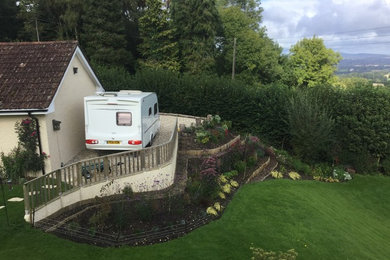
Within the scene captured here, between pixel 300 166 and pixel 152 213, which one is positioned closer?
pixel 152 213

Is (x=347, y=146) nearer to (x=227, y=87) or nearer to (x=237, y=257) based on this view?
(x=227, y=87)

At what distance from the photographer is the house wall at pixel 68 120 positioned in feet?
36.6

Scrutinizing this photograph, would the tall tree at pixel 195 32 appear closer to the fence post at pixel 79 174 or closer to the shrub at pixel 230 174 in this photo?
the shrub at pixel 230 174

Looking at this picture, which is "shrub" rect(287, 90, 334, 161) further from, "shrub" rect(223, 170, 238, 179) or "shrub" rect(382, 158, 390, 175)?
"shrub" rect(223, 170, 238, 179)

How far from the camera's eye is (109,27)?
3516cm

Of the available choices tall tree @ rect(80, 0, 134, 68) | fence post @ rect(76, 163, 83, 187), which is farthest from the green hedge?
fence post @ rect(76, 163, 83, 187)

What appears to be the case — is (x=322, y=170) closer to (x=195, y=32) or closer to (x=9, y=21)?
(x=195, y=32)

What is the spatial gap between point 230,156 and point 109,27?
28305 mm

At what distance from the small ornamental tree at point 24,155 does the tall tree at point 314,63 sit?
44529 millimetres

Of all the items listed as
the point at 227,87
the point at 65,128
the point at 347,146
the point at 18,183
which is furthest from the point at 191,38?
the point at 18,183

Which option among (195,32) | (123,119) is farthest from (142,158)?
(195,32)

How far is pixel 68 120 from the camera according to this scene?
13.0m

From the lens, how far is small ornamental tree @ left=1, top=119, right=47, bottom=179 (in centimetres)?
1064

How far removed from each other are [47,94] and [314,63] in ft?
154
